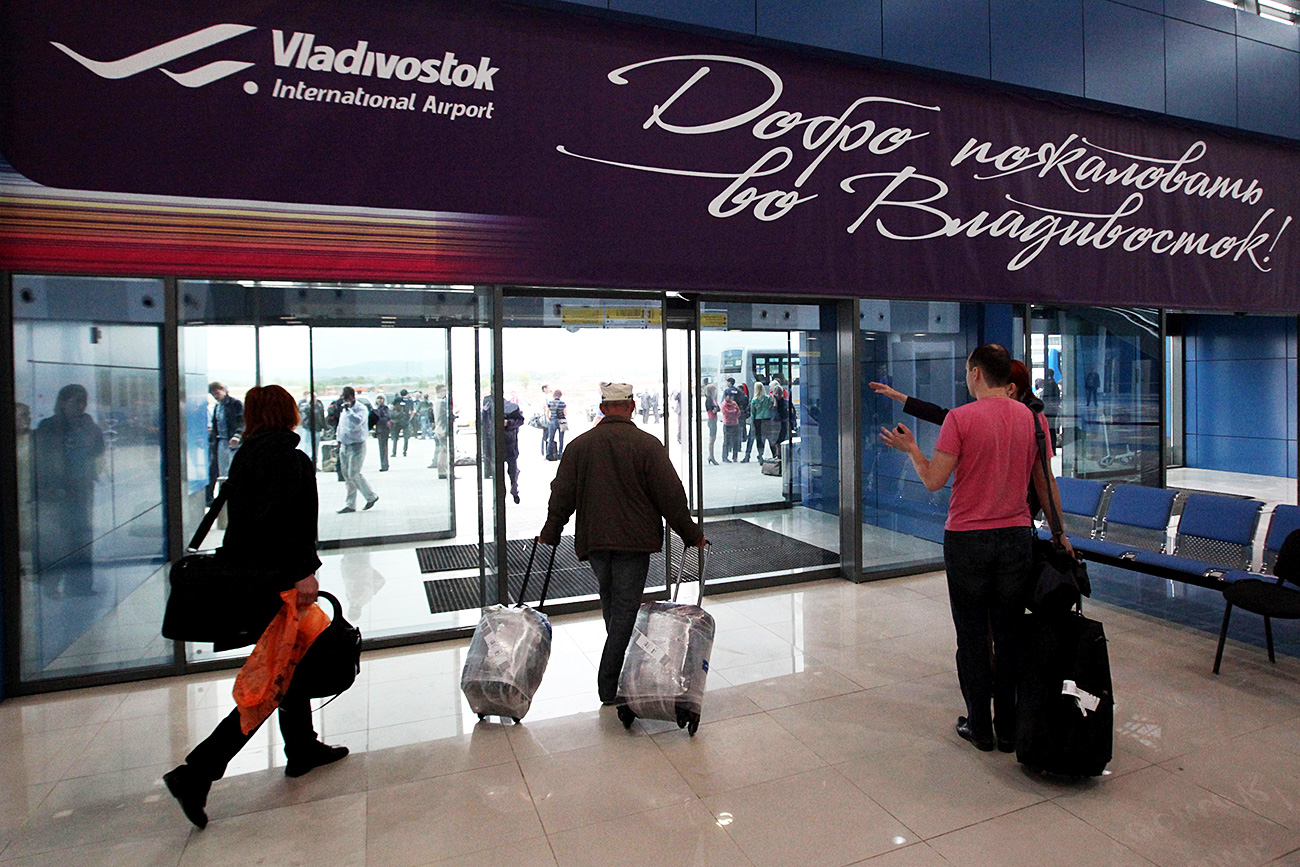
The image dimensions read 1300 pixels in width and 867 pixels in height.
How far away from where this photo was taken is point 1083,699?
2.94 meters

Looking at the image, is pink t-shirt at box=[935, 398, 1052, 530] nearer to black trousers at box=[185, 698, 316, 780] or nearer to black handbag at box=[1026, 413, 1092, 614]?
black handbag at box=[1026, 413, 1092, 614]

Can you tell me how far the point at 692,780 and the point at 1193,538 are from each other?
155 inches

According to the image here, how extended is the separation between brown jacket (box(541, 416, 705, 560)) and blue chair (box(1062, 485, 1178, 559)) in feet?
10.2

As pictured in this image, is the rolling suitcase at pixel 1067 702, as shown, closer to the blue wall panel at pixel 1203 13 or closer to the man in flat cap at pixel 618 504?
the man in flat cap at pixel 618 504

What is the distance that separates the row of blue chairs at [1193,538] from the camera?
158 inches

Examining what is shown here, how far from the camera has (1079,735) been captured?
9.55 ft

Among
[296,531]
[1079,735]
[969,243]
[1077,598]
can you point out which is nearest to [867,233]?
[969,243]

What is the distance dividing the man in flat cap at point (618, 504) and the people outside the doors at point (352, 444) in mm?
1769

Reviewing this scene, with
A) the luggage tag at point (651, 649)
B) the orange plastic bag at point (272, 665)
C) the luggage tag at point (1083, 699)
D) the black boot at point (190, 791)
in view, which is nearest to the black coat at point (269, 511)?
the orange plastic bag at point (272, 665)

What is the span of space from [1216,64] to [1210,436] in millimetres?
7730

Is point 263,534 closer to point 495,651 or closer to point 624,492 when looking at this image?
point 495,651

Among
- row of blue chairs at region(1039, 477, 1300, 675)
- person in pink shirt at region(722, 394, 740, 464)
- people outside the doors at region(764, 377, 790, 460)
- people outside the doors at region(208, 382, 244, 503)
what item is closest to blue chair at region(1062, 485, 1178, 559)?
row of blue chairs at region(1039, 477, 1300, 675)

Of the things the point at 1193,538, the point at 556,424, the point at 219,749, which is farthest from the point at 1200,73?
the point at 219,749

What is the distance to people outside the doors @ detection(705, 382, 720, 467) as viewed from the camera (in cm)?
664
